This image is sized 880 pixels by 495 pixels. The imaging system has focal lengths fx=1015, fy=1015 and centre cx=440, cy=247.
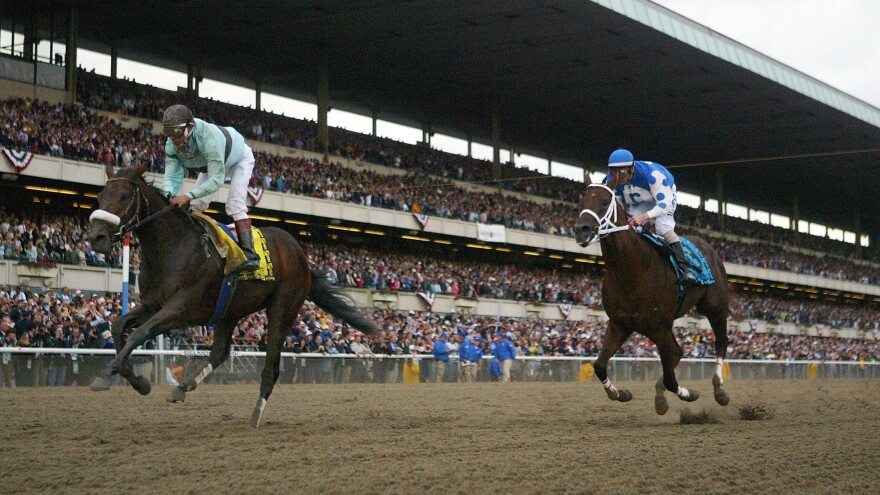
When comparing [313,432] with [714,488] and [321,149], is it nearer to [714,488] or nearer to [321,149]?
[714,488]

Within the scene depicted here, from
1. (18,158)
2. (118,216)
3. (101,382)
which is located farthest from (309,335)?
(101,382)

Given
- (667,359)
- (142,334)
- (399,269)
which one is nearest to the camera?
(142,334)

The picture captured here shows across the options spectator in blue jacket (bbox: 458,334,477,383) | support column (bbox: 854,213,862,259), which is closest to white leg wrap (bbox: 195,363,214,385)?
spectator in blue jacket (bbox: 458,334,477,383)

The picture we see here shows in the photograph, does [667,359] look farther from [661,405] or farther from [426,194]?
[426,194]

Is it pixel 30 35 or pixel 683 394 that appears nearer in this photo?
pixel 683 394

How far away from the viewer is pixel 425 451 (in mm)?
7062

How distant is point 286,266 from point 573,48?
30789 millimetres

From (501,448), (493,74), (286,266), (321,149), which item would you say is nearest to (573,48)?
(493,74)

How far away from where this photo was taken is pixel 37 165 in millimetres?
26875

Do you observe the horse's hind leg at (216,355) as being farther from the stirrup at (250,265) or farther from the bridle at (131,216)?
the bridle at (131,216)

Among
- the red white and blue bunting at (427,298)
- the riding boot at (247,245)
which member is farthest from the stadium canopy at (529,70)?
the riding boot at (247,245)

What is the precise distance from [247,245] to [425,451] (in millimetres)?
3108

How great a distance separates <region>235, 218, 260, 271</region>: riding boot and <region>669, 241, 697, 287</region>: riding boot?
4.27 m

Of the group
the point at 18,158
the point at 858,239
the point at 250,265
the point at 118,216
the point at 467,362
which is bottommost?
the point at 467,362
